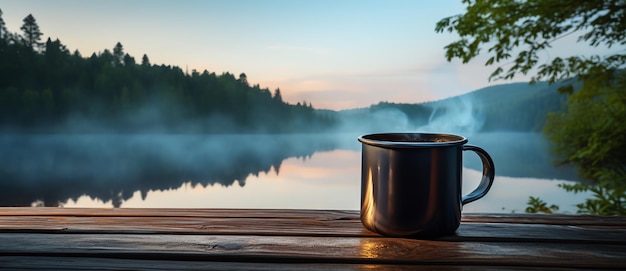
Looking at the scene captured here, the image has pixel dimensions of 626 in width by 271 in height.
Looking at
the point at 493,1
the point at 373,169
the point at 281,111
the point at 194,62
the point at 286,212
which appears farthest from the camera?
the point at 281,111

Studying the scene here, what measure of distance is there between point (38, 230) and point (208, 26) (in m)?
3.72

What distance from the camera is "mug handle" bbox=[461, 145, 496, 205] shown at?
694 mm

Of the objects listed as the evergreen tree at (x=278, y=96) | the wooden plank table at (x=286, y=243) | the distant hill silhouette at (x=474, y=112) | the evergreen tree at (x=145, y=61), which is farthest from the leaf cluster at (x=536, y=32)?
the evergreen tree at (x=145, y=61)

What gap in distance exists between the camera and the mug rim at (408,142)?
1.98 ft

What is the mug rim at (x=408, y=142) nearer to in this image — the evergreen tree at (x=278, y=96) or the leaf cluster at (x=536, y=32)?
the leaf cluster at (x=536, y=32)

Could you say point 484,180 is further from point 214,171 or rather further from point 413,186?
point 214,171

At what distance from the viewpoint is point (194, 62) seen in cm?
432

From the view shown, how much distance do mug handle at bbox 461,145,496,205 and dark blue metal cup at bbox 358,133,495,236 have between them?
0.05 metres

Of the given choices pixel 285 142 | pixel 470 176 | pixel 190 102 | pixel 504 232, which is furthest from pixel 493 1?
pixel 190 102

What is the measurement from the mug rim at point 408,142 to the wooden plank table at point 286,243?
0.15 metres

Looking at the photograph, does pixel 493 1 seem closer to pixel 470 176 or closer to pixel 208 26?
pixel 470 176

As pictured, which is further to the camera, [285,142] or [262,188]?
[285,142]

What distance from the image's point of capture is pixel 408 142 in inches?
26.7

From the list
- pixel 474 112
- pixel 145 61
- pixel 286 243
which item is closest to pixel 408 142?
pixel 286 243
